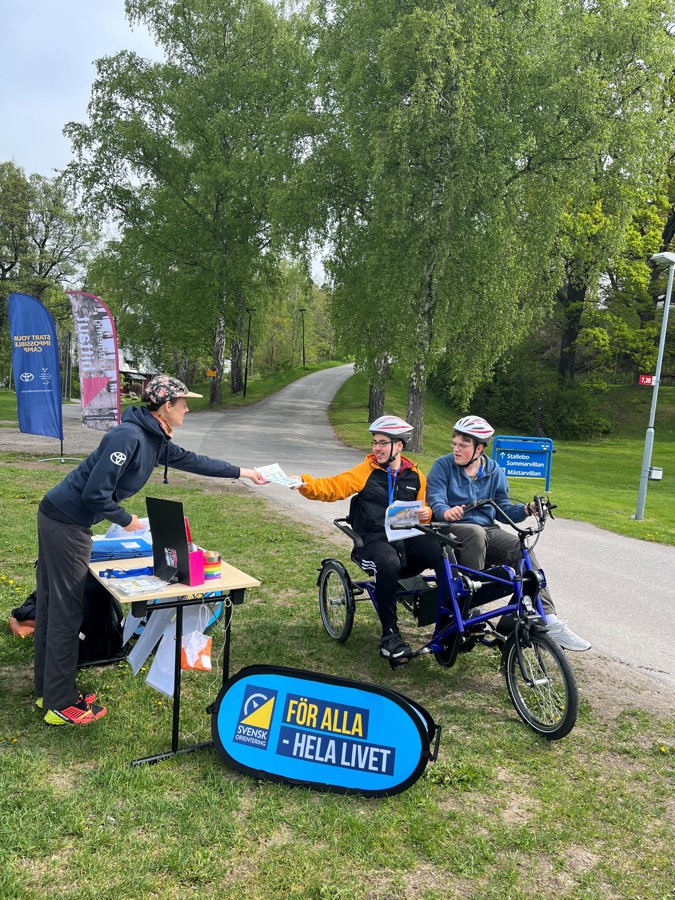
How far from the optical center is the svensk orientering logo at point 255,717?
3.38 m

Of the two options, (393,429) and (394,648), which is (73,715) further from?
(393,429)

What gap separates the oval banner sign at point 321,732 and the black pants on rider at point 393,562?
120cm

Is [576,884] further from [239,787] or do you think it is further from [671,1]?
[671,1]

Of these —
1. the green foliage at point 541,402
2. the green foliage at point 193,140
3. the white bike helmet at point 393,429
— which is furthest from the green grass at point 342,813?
the green foliage at point 541,402

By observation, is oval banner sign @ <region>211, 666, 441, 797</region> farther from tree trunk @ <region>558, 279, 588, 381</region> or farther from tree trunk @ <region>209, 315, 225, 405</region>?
tree trunk @ <region>558, 279, 588, 381</region>

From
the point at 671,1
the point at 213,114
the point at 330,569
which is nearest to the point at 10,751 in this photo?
the point at 330,569

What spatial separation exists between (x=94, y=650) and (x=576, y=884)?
3.30 meters

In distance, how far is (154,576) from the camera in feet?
12.0

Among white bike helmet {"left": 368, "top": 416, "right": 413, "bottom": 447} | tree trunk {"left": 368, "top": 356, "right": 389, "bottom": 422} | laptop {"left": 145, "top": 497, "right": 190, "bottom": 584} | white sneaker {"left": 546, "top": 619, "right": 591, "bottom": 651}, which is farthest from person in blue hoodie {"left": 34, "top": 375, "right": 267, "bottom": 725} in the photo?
tree trunk {"left": 368, "top": 356, "right": 389, "bottom": 422}

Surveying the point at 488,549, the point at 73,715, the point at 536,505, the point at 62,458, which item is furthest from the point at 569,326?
the point at 73,715

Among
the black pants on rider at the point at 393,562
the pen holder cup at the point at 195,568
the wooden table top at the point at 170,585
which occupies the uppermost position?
the pen holder cup at the point at 195,568

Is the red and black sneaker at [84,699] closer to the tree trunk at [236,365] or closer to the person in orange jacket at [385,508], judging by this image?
the person in orange jacket at [385,508]

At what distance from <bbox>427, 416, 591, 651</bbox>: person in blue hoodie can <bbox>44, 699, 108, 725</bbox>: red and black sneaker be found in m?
2.55

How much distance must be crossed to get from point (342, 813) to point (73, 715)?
1.66 metres
